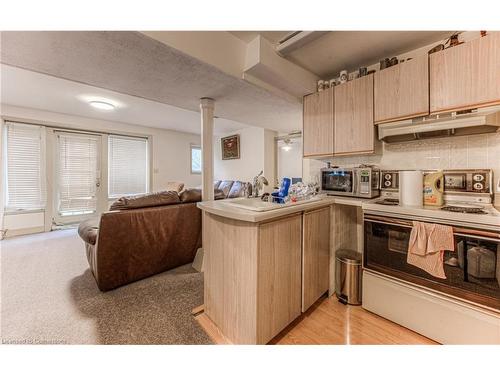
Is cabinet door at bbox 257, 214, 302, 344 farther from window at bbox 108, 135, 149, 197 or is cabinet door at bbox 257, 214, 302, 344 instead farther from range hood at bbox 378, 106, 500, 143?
window at bbox 108, 135, 149, 197

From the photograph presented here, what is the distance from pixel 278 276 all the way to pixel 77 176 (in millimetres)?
5345

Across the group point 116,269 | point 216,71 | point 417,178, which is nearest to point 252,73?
point 216,71

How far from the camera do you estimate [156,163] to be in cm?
567

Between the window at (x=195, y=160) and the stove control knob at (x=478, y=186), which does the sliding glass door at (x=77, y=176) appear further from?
the stove control knob at (x=478, y=186)

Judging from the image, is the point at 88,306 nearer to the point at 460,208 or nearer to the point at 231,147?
the point at 460,208

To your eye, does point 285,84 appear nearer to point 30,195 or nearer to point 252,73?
point 252,73

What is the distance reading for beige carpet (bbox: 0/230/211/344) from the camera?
4.64 feet

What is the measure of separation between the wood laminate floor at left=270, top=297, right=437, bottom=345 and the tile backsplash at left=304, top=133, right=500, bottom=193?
1348 millimetres

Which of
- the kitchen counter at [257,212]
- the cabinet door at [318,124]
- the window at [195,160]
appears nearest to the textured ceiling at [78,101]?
the window at [195,160]

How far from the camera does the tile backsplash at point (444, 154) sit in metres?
1.51

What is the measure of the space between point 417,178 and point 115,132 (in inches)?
235

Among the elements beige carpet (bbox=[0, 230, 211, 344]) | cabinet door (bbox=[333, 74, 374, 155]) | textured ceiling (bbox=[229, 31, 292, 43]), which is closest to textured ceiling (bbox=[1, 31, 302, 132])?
textured ceiling (bbox=[229, 31, 292, 43])

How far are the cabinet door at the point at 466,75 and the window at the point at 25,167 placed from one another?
624 centimetres
